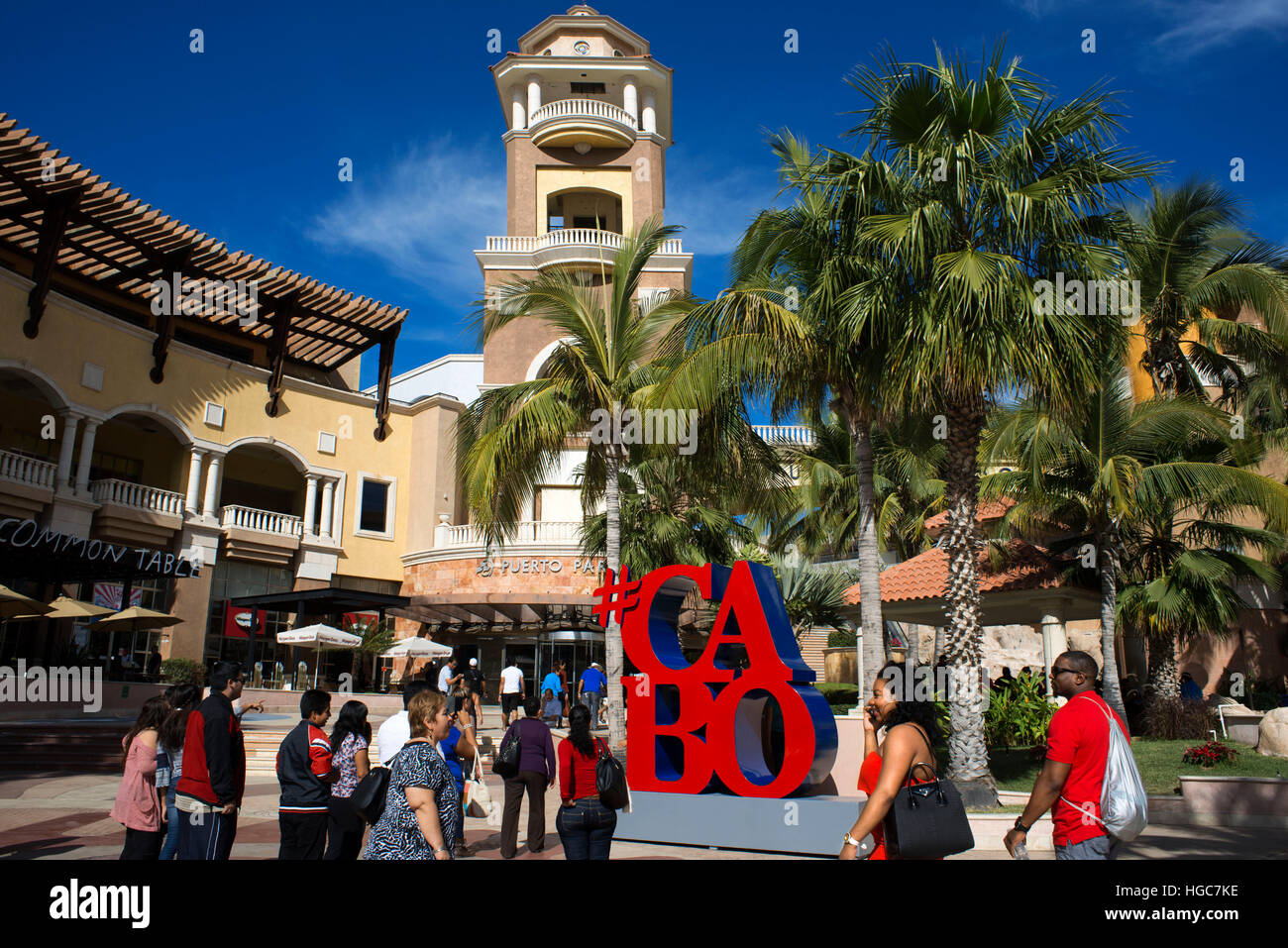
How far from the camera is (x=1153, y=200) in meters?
18.6

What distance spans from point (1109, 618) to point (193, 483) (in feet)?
90.7

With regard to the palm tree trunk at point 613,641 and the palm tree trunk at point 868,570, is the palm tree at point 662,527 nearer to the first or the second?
the palm tree trunk at point 613,641

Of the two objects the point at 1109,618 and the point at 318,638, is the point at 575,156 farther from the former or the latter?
the point at 1109,618

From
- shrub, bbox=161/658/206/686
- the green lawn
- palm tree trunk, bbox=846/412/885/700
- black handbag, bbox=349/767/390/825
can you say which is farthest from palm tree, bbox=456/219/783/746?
shrub, bbox=161/658/206/686

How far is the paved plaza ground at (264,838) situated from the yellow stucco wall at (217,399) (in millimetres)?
17140

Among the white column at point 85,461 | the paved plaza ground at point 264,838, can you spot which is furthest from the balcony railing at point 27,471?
the paved plaza ground at point 264,838

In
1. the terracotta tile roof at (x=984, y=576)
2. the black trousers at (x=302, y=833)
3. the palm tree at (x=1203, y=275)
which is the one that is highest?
the palm tree at (x=1203, y=275)

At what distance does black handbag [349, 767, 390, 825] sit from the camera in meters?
5.27

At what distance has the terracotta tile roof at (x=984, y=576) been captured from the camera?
16.4 metres

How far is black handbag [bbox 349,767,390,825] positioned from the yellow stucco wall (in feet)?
84.1

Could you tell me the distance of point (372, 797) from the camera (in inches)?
207
